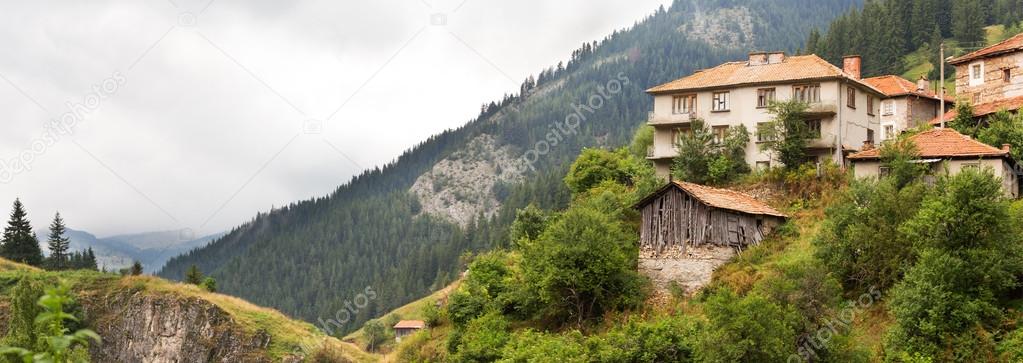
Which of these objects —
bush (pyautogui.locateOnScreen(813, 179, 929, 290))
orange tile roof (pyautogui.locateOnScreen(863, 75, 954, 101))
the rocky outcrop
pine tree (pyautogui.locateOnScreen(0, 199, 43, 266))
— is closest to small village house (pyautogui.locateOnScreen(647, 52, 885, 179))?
orange tile roof (pyautogui.locateOnScreen(863, 75, 954, 101))

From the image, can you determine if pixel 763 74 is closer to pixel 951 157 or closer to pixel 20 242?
pixel 951 157

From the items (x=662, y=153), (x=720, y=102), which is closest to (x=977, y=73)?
(x=720, y=102)

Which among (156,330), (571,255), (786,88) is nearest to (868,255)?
(571,255)

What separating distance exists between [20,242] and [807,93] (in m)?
91.7

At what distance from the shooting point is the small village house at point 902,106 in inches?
2608

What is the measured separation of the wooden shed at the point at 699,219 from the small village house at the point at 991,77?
17.4m

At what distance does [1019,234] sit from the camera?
116 ft

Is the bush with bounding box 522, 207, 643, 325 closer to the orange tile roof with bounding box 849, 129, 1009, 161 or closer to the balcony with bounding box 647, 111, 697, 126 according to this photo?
the orange tile roof with bounding box 849, 129, 1009, 161

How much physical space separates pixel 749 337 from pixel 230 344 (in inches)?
2404

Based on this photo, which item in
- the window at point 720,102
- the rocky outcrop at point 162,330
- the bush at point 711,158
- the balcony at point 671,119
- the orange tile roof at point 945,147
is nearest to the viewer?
the orange tile roof at point 945,147

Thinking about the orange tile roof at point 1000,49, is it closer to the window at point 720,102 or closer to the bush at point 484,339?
the window at point 720,102

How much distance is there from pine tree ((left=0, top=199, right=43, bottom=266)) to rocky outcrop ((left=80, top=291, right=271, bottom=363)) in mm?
28325

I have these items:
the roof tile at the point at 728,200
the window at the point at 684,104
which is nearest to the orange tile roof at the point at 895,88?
the window at the point at 684,104

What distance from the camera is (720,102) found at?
185ft
